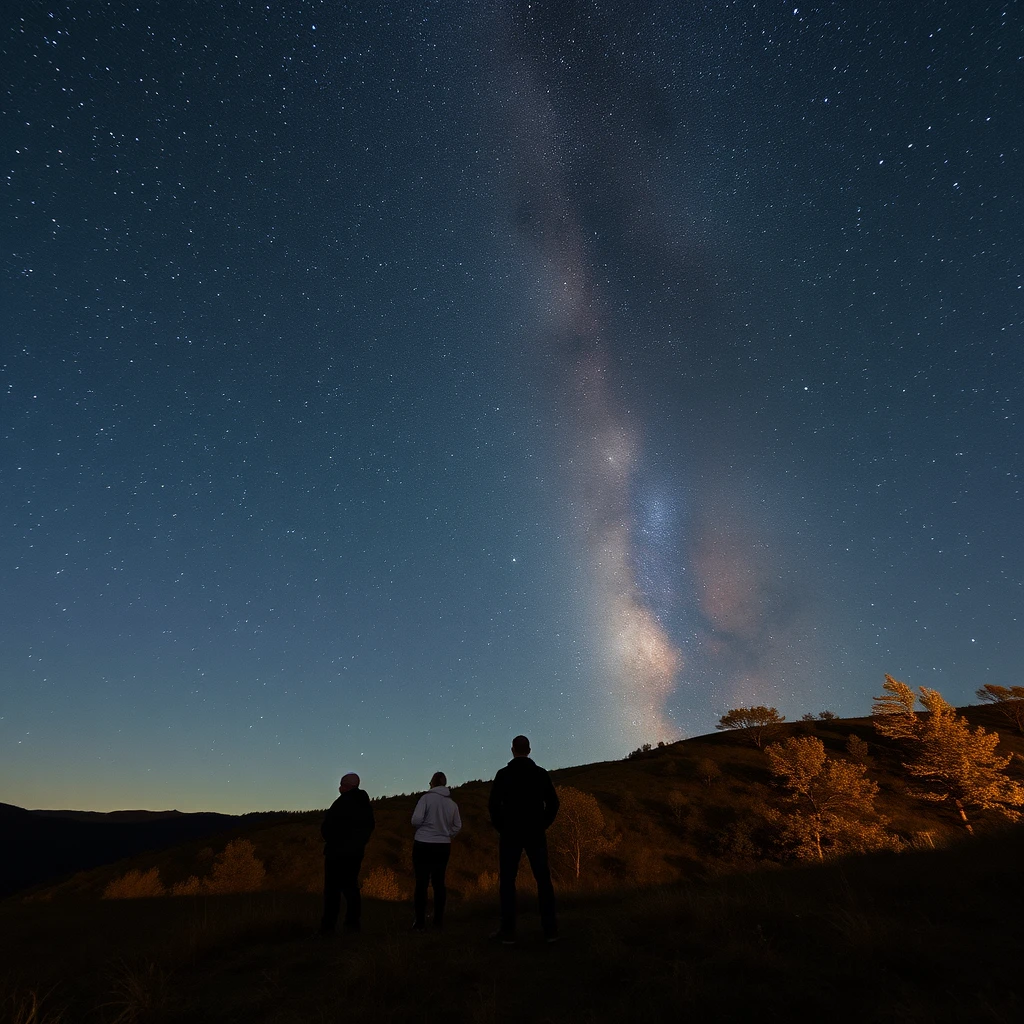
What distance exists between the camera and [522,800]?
20.8 ft

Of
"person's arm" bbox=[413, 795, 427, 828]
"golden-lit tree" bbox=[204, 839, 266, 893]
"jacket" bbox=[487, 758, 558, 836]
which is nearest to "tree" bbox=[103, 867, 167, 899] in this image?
"golden-lit tree" bbox=[204, 839, 266, 893]

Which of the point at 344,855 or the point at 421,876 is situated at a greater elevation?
the point at 344,855

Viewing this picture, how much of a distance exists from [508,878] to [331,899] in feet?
9.55

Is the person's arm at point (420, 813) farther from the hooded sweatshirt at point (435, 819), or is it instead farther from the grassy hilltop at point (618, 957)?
the grassy hilltop at point (618, 957)

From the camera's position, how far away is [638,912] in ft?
→ 19.3

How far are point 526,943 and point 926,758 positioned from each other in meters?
44.2

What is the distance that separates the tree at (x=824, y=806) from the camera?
3225cm

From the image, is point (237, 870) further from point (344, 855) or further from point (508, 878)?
point (508, 878)

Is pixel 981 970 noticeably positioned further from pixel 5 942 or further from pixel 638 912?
pixel 5 942

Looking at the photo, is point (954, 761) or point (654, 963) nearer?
point (654, 963)

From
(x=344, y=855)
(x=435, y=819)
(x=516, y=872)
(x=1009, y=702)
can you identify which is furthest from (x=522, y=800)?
(x=1009, y=702)

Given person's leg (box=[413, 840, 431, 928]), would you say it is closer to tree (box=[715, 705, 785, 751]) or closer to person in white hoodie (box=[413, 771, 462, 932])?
person in white hoodie (box=[413, 771, 462, 932])

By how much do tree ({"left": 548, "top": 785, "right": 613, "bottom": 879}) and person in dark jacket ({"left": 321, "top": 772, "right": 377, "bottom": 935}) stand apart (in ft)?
94.8

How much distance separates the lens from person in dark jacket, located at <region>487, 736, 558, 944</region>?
595 centimetres
